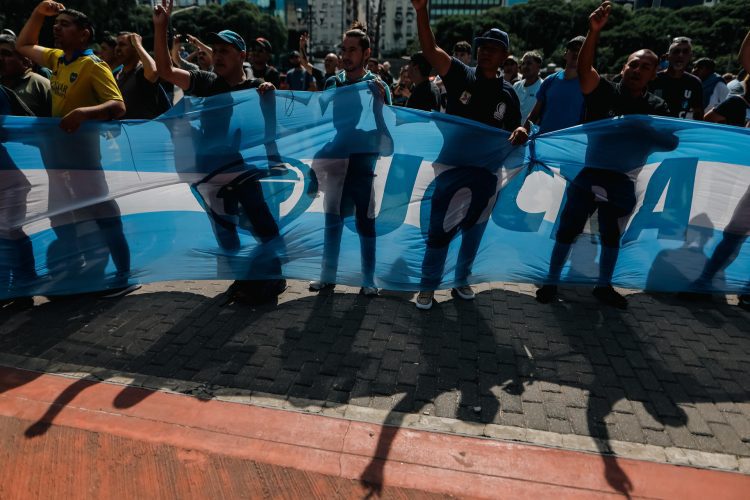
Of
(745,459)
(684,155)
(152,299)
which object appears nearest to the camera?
(745,459)

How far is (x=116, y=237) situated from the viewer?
3.54m

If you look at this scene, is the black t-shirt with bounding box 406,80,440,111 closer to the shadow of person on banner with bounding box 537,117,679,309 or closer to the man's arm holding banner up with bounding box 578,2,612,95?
the man's arm holding banner up with bounding box 578,2,612,95

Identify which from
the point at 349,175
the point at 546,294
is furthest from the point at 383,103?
the point at 546,294

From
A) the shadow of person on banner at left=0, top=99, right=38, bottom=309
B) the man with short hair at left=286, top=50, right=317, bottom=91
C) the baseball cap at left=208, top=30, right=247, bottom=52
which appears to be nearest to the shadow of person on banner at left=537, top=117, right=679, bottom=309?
the baseball cap at left=208, top=30, right=247, bottom=52

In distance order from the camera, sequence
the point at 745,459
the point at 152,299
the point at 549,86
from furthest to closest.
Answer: the point at 549,86
the point at 152,299
the point at 745,459

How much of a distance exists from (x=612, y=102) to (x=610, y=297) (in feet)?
5.00

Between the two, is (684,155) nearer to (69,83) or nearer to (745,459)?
(745,459)

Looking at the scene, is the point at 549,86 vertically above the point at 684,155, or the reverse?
the point at 549,86

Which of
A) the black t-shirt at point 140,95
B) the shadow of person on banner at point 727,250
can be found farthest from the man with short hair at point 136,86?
the shadow of person on banner at point 727,250

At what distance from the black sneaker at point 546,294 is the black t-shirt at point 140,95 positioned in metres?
3.60

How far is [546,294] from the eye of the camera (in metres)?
3.84

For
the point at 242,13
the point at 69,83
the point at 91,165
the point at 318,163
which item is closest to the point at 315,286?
the point at 318,163

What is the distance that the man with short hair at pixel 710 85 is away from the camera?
273 inches

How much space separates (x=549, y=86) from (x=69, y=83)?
4.13 m
